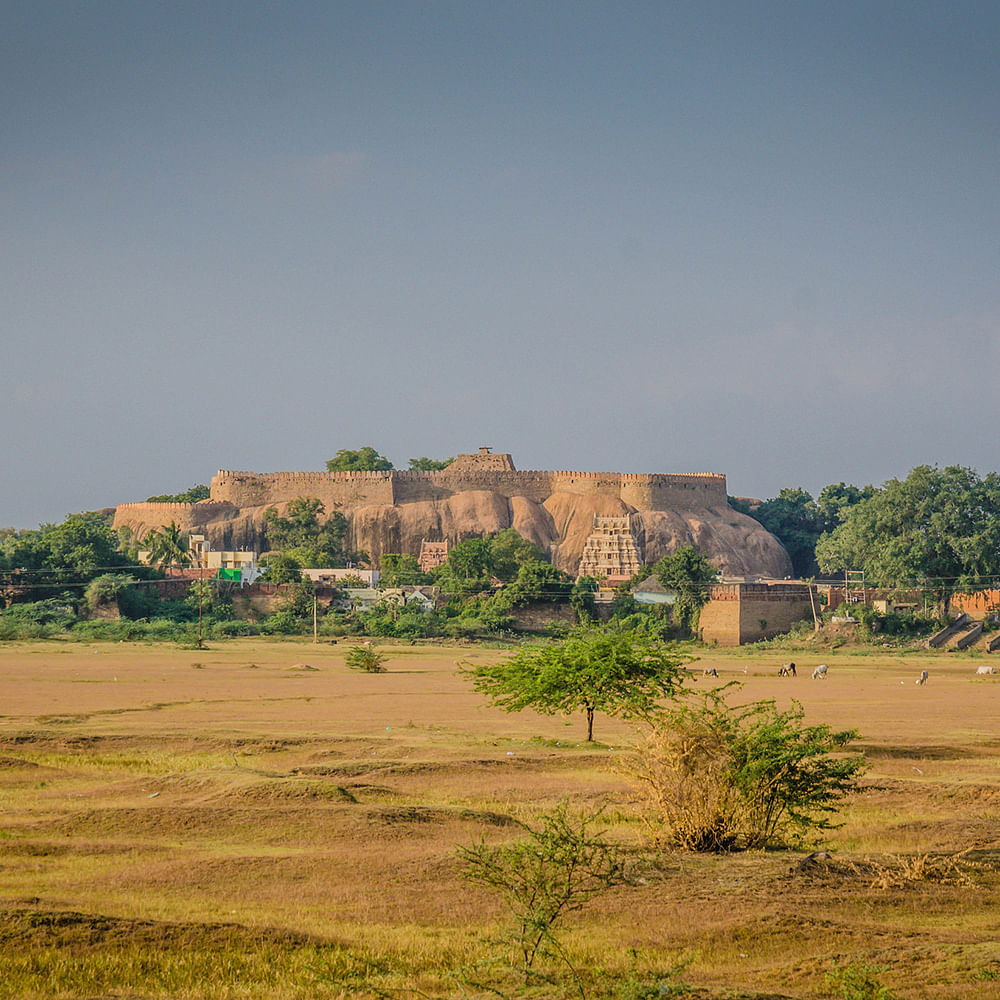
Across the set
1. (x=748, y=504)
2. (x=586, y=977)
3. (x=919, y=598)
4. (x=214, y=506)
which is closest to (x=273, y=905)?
(x=586, y=977)

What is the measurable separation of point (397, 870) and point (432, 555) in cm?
6605

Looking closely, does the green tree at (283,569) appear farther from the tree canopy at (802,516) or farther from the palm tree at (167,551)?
the tree canopy at (802,516)

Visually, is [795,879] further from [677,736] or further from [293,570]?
[293,570]

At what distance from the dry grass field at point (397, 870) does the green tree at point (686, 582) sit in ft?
113

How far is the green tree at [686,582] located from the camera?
56906 millimetres

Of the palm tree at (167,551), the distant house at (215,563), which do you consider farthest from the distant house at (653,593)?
the palm tree at (167,551)

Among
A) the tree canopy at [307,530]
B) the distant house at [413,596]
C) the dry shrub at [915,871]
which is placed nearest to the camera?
the dry shrub at [915,871]

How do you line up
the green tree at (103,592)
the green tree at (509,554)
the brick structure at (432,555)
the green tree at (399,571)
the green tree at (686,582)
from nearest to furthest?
the green tree at (103,592)
the green tree at (686,582)
the green tree at (399,571)
the green tree at (509,554)
the brick structure at (432,555)

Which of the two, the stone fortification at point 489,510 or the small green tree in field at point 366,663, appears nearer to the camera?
the small green tree in field at point 366,663

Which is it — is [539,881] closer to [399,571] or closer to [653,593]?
[653,593]

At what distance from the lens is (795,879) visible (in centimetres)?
948

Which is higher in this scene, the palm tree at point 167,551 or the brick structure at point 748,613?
the palm tree at point 167,551

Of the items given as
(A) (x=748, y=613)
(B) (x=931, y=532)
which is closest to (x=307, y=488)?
(A) (x=748, y=613)

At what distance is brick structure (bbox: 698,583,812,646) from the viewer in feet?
179
